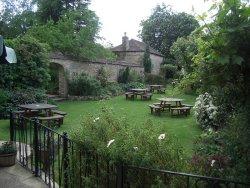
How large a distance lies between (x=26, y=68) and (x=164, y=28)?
36.0 meters

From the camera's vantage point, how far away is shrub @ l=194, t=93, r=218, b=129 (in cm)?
1125

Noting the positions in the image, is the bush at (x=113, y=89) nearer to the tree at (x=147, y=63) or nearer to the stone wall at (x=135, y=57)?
the tree at (x=147, y=63)

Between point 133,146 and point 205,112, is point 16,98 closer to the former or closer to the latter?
point 205,112

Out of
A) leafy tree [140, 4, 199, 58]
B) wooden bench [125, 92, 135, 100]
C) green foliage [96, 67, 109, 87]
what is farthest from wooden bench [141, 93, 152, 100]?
leafy tree [140, 4, 199, 58]

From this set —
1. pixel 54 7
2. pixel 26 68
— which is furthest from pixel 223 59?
pixel 54 7

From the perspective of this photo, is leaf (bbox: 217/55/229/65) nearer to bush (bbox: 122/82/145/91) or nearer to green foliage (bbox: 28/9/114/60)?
green foliage (bbox: 28/9/114/60)

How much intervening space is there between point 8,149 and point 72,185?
2.30 metres

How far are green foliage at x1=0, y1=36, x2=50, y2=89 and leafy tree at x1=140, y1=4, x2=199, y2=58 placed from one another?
33.3 metres

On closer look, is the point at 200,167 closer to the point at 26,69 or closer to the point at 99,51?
the point at 26,69

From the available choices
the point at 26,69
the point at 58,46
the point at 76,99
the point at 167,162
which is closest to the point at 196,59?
the point at 167,162

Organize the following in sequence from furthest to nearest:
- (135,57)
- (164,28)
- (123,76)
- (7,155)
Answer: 1. (164,28)
2. (135,57)
3. (123,76)
4. (7,155)

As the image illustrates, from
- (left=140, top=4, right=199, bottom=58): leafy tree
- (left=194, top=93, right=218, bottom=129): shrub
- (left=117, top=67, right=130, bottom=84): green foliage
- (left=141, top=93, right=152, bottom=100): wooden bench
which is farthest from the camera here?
(left=140, top=4, right=199, bottom=58): leafy tree

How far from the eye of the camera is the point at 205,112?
12164 millimetres

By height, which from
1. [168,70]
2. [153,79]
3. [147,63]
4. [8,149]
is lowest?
[8,149]
